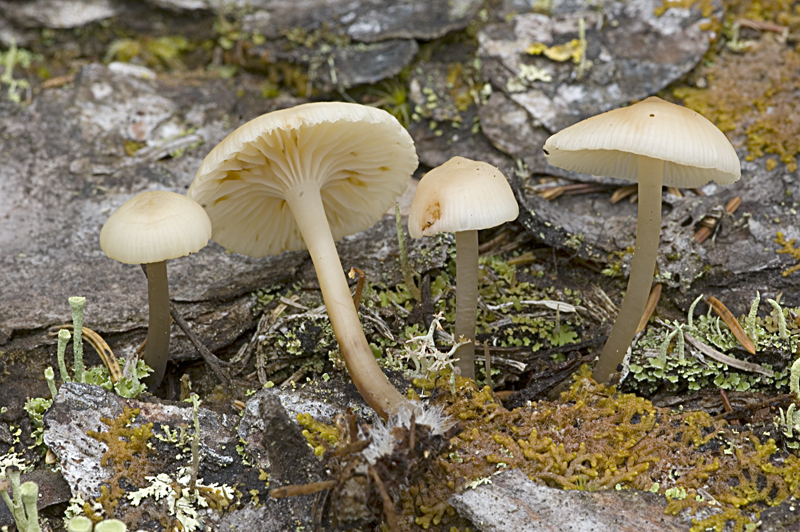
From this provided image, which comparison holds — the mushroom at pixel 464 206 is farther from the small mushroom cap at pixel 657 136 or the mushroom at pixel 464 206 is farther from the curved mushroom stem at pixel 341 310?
the curved mushroom stem at pixel 341 310

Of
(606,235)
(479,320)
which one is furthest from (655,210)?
(479,320)

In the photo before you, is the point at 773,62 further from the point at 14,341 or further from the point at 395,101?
the point at 14,341

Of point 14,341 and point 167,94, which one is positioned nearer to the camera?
point 14,341

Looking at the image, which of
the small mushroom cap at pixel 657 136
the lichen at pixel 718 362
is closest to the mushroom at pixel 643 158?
the small mushroom cap at pixel 657 136

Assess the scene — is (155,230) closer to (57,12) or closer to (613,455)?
(613,455)

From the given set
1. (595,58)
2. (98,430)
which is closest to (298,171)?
(98,430)

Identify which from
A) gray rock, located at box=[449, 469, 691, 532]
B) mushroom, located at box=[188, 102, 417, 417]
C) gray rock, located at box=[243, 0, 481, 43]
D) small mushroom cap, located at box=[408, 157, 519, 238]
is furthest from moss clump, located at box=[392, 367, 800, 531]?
gray rock, located at box=[243, 0, 481, 43]

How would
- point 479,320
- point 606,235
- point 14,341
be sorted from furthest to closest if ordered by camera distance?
point 606,235 < point 479,320 < point 14,341
